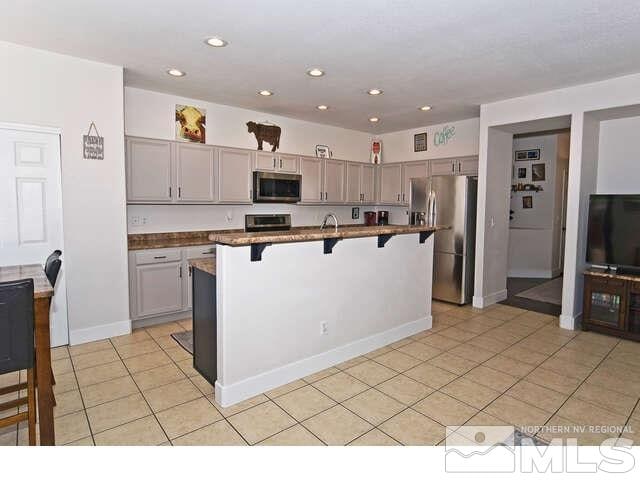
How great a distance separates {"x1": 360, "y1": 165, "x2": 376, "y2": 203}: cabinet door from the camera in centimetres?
654

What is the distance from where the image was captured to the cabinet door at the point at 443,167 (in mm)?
5684

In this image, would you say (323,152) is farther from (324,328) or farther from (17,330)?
(17,330)

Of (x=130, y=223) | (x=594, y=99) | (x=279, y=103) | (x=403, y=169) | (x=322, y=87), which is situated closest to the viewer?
(x=594, y=99)

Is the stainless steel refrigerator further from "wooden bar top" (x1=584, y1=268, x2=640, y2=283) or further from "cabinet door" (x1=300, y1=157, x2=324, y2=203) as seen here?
"cabinet door" (x1=300, y1=157, x2=324, y2=203)

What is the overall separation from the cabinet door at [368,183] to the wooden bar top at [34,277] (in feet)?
16.0

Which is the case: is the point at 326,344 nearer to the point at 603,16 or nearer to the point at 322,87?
the point at 322,87

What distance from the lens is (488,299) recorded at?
16.9 feet

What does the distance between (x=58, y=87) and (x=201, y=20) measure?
1.68 meters

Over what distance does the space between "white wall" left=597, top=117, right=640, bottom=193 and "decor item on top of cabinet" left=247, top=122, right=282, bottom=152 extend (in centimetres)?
421

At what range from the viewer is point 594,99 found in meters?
3.86

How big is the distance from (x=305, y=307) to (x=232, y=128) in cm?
321

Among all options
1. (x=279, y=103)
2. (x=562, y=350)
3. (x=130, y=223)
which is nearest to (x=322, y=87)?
(x=279, y=103)

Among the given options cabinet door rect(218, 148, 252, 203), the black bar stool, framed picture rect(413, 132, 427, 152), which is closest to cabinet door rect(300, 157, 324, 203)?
cabinet door rect(218, 148, 252, 203)

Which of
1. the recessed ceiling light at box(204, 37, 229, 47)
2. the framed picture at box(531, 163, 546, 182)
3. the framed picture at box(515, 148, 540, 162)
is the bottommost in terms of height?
the framed picture at box(531, 163, 546, 182)
